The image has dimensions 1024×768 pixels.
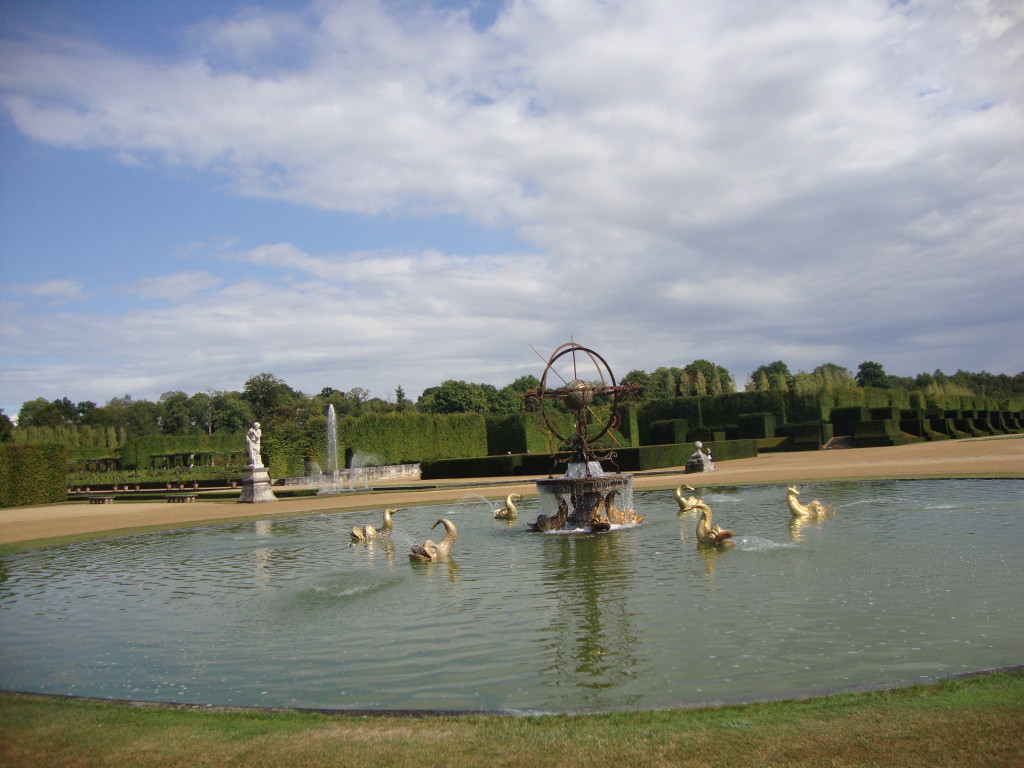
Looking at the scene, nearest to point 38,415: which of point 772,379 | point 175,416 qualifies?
point 175,416

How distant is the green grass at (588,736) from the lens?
459 centimetres

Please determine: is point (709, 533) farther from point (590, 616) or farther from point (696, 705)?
point (696, 705)

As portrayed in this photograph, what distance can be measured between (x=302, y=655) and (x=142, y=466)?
62.3m

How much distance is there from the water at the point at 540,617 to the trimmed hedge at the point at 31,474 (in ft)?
73.6

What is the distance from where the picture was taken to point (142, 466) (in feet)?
208

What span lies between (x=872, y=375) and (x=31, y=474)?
11984 cm

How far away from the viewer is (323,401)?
10806 centimetres

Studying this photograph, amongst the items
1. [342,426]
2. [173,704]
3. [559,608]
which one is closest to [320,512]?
[559,608]

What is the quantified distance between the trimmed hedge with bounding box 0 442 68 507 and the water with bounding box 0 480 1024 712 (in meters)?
22.4

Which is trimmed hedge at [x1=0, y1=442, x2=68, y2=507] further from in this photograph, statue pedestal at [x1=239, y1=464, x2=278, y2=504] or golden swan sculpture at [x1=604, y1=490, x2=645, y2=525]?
golden swan sculpture at [x1=604, y1=490, x2=645, y2=525]

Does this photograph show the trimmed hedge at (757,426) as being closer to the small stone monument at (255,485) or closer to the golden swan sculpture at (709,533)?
the small stone monument at (255,485)

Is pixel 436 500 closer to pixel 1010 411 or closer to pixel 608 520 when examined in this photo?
pixel 608 520

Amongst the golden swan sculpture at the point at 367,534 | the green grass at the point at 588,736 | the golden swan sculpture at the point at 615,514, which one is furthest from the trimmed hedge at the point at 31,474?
the green grass at the point at 588,736

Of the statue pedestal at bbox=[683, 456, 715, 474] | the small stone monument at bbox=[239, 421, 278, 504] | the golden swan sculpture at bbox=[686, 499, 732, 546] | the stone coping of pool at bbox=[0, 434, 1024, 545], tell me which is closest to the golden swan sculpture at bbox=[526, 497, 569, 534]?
the golden swan sculpture at bbox=[686, 499, 732, 546]
